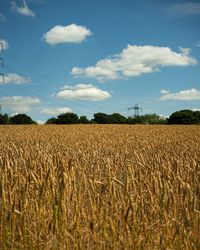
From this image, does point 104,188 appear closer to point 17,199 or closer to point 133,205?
point 133,205

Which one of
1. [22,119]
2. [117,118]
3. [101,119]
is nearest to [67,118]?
[101,119]

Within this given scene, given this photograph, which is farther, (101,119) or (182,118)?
A: (182,118)

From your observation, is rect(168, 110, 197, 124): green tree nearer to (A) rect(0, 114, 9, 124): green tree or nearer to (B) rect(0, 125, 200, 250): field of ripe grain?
(A) rect(0, 114, 9, 124): green tree

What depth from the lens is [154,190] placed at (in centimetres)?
492

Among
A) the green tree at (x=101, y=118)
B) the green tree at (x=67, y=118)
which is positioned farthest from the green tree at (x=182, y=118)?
the green tree at (x=67, y=118)

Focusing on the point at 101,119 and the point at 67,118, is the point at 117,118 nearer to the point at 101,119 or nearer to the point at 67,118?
the point at 101,119

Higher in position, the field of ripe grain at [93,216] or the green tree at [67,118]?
the green tree at [67,118]

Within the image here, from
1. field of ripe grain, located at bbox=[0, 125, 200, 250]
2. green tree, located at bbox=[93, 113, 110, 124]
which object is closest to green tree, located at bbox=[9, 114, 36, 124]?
green tree, located at bbox=[93, 113, 110, 124]

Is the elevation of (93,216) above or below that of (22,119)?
below

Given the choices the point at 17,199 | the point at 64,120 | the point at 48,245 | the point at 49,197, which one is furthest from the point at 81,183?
the point at 64,120

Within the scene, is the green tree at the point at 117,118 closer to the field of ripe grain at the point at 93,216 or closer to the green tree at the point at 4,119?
the green tree at the point at 4,119

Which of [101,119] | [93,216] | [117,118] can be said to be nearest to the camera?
[93,216]

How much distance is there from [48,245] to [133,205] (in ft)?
3.18

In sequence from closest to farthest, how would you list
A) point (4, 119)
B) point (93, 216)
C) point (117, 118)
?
point (93, 216), point (117, 118), point (4, 119)
